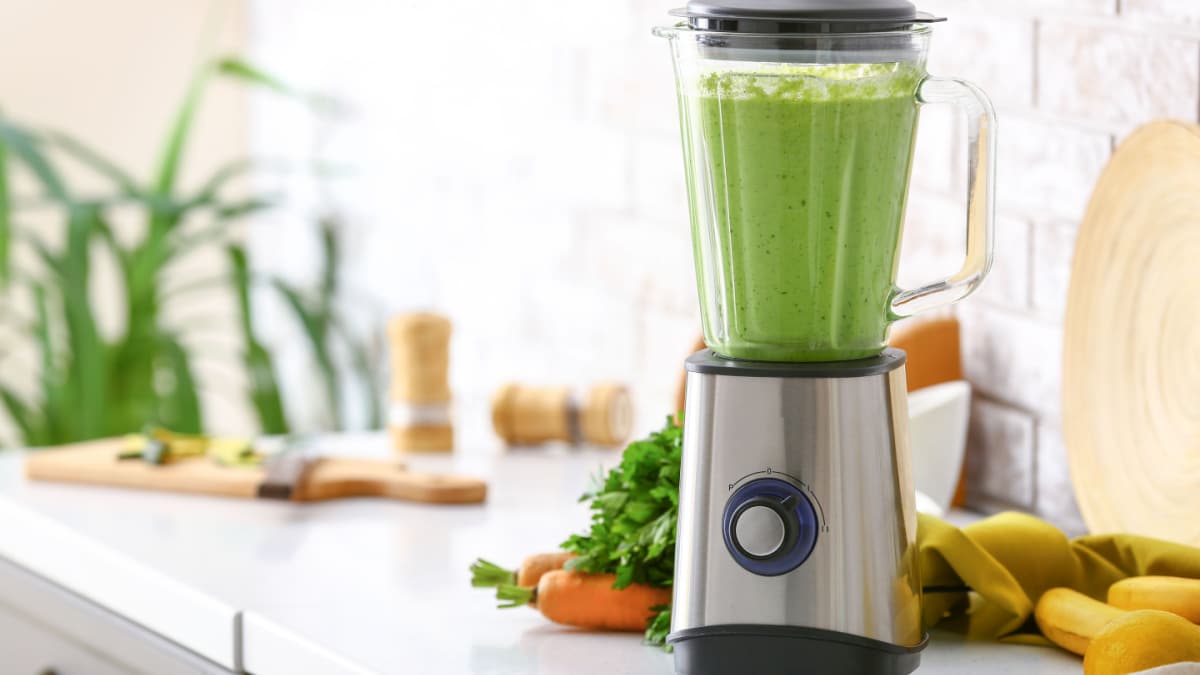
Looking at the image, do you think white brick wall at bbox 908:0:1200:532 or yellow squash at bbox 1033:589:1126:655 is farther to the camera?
white brick wall at bbox 908:0:1200:532

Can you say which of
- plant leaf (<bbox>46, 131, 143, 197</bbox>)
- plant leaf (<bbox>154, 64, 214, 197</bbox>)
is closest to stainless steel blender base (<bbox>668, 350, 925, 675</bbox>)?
plant leaf (<bbox>46, 131, 143, 197</bbox>)

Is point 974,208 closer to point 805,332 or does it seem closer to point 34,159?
point 805,332

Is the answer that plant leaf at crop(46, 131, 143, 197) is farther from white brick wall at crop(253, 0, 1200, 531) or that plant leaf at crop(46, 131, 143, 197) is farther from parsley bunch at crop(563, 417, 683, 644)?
parsley bunch at crop(563, 417, 683, 644)

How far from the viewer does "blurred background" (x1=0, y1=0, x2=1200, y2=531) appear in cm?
126

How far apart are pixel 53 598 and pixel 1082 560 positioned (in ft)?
2.78

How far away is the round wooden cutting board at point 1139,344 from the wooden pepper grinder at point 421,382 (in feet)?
2.21

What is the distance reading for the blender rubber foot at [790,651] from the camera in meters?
0.84

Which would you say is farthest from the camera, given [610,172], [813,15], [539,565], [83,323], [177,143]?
[177,143]

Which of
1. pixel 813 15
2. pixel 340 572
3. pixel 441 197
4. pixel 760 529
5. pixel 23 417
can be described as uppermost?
pixel 813 15

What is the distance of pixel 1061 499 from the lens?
126 centimetres

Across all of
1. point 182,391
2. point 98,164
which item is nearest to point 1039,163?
point 182,391

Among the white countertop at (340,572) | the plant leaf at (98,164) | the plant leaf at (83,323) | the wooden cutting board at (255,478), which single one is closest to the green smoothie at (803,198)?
the white countertop at (340,572)

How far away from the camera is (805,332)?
855mm

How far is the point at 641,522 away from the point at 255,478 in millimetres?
560
